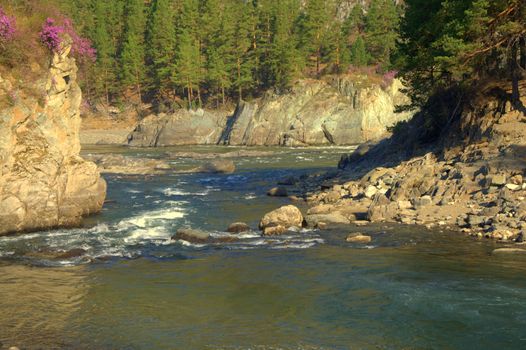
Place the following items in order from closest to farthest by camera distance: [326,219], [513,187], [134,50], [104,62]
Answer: [513,187], [326,219], [134,50], [104,62]

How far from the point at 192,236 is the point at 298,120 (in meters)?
57.6

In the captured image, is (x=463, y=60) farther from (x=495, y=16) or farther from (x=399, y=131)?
(x=399, y=131)

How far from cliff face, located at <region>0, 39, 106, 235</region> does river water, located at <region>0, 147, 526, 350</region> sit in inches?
41.9

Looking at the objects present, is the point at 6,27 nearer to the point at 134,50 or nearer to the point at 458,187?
the point at 458,187

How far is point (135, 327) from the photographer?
1341 cm

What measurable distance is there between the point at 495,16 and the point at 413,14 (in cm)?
644

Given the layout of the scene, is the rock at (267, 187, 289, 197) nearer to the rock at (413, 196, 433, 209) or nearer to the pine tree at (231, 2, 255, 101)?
the rock at (413, 196, 433, 209)

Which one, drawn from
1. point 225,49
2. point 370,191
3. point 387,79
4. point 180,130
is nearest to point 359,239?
point 370,191

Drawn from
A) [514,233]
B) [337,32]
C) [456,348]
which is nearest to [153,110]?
[337,32]

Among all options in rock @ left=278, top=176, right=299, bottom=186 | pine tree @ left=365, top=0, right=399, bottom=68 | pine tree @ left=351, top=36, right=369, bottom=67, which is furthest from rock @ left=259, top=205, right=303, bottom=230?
pine tree @ left=365, top=0, right=399, bottom=68

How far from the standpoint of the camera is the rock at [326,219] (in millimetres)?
24594

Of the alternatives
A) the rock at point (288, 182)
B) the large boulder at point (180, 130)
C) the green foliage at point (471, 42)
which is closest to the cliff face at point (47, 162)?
the rock at point (288, 182)

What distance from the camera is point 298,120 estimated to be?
3088 inches

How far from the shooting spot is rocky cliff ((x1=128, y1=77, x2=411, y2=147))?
77.3 metres
